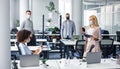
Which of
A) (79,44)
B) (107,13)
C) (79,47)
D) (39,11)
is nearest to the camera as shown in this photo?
(79,44)

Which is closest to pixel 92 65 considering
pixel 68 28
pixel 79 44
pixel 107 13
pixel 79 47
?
pixel 79 44

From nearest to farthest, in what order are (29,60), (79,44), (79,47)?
(29,60) < (79,44) < (79,47)

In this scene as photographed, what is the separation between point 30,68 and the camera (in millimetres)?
3934

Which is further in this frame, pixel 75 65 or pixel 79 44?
pixel 79 44

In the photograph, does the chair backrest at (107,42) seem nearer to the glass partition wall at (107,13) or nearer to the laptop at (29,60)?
the laptop at (29,60)

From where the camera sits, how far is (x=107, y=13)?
53.0ft

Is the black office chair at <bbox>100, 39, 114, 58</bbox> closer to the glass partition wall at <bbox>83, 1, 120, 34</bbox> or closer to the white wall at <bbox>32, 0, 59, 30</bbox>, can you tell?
the glass partition wall at <bbox>83, 1, 120, 34</bbox>

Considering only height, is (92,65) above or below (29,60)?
below

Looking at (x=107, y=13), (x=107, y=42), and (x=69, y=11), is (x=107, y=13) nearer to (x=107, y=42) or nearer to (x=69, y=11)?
(x=69, y=11)

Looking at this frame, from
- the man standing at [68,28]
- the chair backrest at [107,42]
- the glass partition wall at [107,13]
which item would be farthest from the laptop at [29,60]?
the glass partition wall at [107,13]

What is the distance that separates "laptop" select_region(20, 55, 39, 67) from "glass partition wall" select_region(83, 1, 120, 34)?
452 inches

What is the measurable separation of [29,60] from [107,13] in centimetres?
1273

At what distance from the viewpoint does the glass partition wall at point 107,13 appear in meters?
15.2

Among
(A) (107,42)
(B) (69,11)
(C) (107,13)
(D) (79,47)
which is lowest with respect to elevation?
(D) (79,47)
